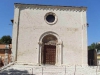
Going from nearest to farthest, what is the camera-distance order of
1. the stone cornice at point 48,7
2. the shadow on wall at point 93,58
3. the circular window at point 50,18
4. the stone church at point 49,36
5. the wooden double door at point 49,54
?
the stone church at point 49,36, the wooden double door at point 49,54, the stone cornice at point 48,7, the circular window at point 50,18, the shadow on wall at point 93,58

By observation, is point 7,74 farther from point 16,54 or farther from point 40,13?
point 40,13

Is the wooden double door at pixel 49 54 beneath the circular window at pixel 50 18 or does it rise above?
beneath

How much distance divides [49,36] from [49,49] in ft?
5.30

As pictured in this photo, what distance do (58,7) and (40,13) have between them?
239 cm

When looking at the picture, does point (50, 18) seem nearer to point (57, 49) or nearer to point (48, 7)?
point (48, 7)

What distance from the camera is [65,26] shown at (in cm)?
2022

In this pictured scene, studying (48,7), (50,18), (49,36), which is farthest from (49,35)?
(48,7)

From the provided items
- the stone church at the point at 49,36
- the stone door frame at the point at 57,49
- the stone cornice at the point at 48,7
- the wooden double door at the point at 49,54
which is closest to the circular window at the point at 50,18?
the stone church at the point at 49,36

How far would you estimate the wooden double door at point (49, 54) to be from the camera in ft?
65.7

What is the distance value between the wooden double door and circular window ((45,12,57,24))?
312 centimetres

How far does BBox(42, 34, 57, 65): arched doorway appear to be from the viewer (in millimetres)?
20055

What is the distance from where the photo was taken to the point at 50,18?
68.1ft

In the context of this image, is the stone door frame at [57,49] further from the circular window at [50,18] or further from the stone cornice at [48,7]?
the stone cornice at [48,7]

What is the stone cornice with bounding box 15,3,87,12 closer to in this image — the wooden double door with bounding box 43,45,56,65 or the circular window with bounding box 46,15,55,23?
the circular window with bounding box 46,15,55,23
